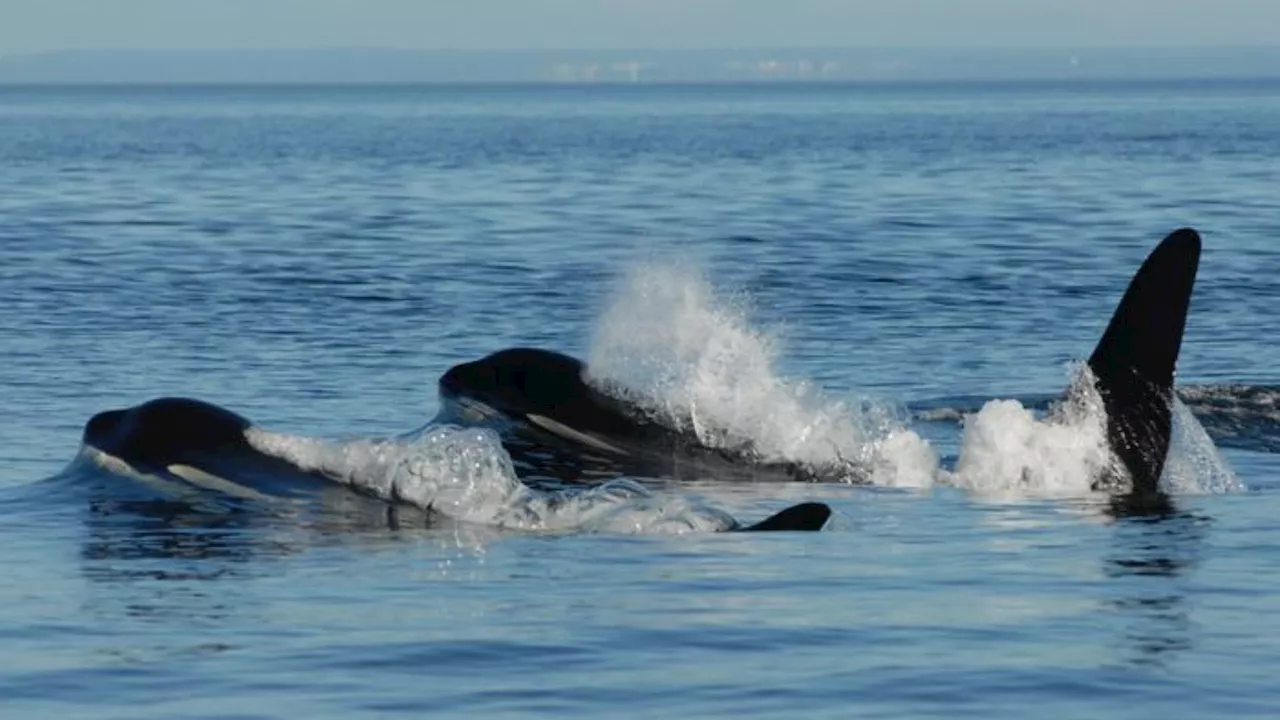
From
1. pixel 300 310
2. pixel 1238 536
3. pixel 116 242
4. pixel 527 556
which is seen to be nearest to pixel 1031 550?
pixel 1238 536

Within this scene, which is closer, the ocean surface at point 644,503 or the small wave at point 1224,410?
the ocean surface at point 644,503

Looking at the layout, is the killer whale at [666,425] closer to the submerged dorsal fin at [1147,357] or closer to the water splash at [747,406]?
the submerged dorsal fin at [1147,357]

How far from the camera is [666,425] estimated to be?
18.6 meters

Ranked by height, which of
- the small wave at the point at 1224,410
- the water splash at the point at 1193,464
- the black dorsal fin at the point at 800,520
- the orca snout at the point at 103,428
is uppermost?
the orca snout at the point at 103,428

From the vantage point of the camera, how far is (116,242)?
43.3 meters

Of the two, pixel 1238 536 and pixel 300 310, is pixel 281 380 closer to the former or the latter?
pixel 300 310

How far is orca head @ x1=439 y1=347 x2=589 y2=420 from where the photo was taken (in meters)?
18.1

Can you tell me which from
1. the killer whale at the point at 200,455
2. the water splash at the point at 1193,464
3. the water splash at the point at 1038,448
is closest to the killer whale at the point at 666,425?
the water splash at the point at 1038,448

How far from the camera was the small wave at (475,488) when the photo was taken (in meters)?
15.6

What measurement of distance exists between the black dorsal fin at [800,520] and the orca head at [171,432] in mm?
3248

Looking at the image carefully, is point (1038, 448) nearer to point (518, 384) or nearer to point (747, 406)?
point (747, 406)

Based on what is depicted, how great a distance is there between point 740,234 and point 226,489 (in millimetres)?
32090

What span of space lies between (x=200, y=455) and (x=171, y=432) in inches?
9.1

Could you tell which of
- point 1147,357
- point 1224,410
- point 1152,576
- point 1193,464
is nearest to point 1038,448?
point 1193,464
